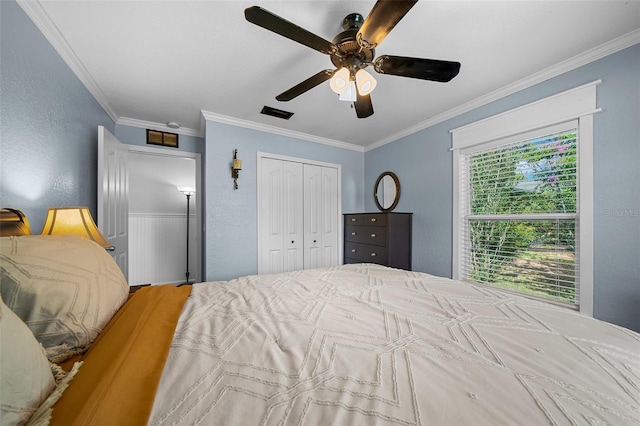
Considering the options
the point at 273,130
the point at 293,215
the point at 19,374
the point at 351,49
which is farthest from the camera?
the point at 293,215

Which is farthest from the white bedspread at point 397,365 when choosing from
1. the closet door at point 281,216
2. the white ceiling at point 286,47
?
the closet door at point 281,216

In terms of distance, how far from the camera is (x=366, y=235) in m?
3.22

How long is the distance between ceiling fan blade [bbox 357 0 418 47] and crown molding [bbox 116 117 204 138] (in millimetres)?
2678

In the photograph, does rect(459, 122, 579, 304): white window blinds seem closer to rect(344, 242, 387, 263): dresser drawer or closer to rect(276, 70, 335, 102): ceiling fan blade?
rect(344, 242, 387, 263): dresser drawer

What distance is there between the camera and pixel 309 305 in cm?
113

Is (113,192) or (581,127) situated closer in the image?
(581,127)

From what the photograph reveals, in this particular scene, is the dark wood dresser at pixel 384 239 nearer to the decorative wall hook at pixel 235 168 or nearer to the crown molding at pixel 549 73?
the crown molding at pixel 549 73

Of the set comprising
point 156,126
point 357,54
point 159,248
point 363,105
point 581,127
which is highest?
point 156,126

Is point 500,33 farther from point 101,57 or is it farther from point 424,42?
point 101,57

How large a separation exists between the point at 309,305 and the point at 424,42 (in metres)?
1.86

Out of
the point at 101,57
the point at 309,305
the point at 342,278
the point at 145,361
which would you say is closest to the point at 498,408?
the point at 309,305

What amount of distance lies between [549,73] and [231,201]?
328 centimetres

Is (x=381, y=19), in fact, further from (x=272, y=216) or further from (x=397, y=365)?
(x=272, y=216)

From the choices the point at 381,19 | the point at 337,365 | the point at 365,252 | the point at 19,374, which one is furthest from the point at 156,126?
the point at 337,365
